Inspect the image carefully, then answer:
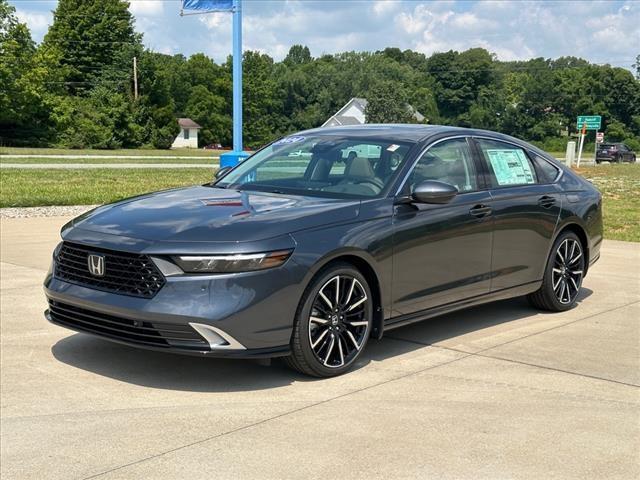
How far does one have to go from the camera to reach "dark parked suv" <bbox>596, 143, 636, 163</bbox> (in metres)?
56.9

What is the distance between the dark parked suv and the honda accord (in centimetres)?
5329

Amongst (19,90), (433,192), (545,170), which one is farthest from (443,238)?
(19,90)

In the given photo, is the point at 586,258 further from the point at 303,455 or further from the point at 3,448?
the point at 3,448

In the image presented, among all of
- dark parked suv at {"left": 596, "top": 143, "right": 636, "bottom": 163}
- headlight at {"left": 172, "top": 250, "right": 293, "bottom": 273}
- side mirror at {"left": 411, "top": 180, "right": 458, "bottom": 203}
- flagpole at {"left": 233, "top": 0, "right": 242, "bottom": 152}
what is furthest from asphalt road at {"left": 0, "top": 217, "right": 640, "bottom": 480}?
dark parked suv at {"left": 596, "top": 143, "right": 636, "bottom": 163}

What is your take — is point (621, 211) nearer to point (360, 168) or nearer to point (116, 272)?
point (360, 168)

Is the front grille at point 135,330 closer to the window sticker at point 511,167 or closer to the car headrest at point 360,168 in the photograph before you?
the car headrest at point 360,168

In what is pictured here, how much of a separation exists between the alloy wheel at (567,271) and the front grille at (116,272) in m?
3.77

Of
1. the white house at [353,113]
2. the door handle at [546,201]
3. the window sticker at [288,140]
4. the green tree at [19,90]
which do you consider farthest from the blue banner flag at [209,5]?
the white house at [353,113]

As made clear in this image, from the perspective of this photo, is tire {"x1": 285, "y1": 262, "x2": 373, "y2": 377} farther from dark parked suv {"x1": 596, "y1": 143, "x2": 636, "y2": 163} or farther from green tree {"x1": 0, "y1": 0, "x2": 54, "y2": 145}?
green tree {"x1": 0, "y1": 0, "x2": 54, "y2": 145}

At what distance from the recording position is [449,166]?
6035 millimetres

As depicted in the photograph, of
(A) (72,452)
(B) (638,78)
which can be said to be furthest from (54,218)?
(B) (638,78)

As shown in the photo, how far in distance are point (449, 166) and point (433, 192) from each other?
743 millimetres

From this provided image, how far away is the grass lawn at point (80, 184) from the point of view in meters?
15.9

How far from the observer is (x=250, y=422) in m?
4.26
